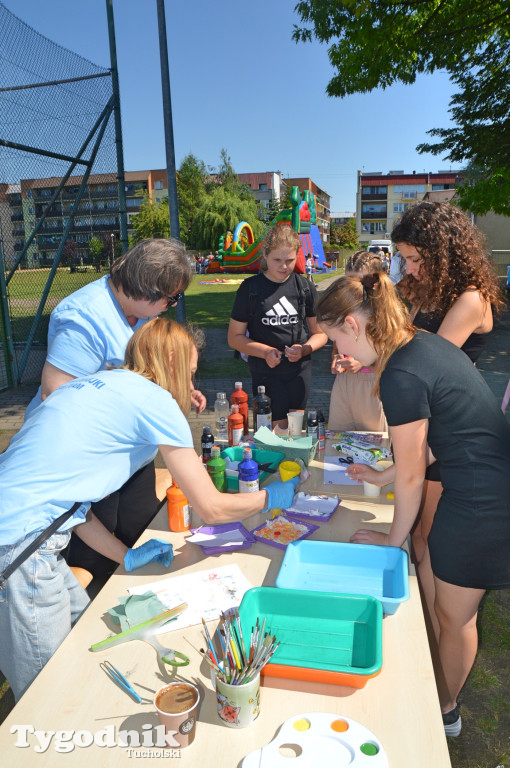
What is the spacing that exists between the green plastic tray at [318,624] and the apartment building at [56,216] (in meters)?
6.18

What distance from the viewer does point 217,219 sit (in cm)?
3653

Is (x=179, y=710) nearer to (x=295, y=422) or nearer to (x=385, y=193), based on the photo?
(x=295, y=422)

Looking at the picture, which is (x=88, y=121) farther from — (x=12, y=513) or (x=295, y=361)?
(x=12, y=513)

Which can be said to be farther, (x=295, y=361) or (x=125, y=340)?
(x=295, y=361)

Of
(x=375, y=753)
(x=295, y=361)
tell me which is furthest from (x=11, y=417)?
(x=375, y=753)

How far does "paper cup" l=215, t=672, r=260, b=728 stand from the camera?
117 cm

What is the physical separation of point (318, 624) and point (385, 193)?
7913 centimetres

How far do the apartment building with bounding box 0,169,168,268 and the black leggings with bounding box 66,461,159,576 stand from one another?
498cm

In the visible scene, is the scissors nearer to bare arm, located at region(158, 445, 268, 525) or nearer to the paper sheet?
bare arm, located at region(158, 445, 268, 525)

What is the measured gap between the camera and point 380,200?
2901 inches

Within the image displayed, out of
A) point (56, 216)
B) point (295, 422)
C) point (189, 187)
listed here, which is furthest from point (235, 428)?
point (189, 187)

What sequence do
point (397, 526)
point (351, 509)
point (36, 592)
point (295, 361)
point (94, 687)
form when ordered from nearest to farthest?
point (94, 687) → point (36, 592) → point (397, 526) → point (351, 509) → point (295, 361)

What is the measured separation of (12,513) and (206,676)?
74 centimetres

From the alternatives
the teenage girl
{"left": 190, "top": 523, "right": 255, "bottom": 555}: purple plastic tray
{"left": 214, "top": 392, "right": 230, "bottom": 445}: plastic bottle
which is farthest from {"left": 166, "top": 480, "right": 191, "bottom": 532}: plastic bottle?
the teenage girl
